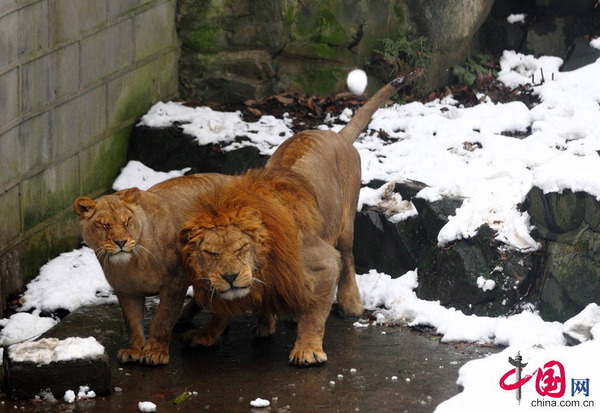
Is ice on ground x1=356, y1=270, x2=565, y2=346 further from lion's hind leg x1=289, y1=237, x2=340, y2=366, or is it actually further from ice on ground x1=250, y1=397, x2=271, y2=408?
ice on ground x1=250, y1=397, x2=271, y2=408

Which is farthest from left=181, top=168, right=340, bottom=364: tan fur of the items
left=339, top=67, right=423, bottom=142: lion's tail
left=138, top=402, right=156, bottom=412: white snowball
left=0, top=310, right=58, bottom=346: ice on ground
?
left=339, top=67, right=423, bottom=142: lion's tail

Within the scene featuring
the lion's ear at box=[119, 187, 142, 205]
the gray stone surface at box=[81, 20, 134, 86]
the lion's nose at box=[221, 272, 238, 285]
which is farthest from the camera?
the gray stone surface at box=[81, 20, 134, 86]

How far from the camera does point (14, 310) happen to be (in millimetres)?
7980

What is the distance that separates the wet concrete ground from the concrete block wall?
1027 mm

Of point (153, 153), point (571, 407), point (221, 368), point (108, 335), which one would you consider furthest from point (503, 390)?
point (153, 153)

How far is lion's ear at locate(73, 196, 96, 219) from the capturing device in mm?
6391

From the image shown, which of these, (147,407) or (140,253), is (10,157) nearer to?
(140,253)

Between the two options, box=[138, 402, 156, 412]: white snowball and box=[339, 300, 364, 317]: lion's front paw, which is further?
box=[339, 300, 364, 317]: lion's front paw

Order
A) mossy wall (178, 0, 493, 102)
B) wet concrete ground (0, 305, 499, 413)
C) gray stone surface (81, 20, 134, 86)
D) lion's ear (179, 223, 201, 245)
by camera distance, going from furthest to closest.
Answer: mossy wall (178, 0, 493, 102) < gray stone surface (81, 20, 134, 86) < lion's ear (179, 223, 201, 245) < wet concrete ground (0, 305, 499, 413)

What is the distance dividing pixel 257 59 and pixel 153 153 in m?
1.46

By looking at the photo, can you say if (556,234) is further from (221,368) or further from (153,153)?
(153,153)

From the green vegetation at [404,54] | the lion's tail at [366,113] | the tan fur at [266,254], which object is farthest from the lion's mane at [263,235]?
the green vegetation at [404,54]

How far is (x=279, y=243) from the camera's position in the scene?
641cm

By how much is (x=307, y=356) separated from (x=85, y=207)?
1604 millimetres
